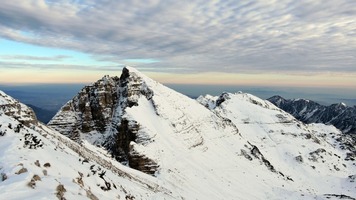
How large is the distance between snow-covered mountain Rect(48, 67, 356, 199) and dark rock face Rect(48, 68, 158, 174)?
21cm

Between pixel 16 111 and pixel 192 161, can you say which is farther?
pixel 192 161

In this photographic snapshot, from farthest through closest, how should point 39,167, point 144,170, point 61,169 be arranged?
point 144,170, point 61,169, point 39,167

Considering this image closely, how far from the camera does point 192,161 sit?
6144 cm

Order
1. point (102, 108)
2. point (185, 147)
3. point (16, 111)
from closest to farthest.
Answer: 1. point (16, 111)
2. point (185, 147)
3. point (102, 108)

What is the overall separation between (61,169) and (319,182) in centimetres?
8559

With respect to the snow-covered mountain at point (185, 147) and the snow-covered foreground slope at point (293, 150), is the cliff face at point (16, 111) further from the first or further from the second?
the snow-covered foreground slope at point (293, 150)

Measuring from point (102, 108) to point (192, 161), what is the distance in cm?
2626

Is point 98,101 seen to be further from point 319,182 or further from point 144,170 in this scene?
point 319,182

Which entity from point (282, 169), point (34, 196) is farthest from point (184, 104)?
point (34, 196)

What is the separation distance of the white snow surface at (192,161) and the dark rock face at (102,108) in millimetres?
1859

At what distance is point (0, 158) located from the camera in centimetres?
1716

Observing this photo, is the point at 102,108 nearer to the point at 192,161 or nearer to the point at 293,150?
the point at 192,161

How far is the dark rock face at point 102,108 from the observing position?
7231 cm

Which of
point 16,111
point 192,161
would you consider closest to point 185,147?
point 192,161
